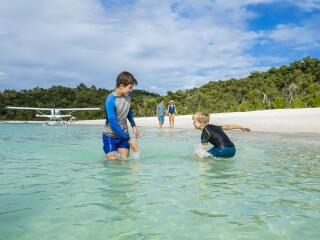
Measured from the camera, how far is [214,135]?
26.3 feet

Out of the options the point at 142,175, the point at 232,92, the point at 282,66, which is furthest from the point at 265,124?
the point at 282,66

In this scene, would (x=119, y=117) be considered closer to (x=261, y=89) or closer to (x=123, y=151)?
(x=123, y=151)

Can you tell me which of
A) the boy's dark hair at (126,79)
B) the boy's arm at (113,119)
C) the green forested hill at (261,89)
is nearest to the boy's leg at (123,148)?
the boy's arm at (113,119)

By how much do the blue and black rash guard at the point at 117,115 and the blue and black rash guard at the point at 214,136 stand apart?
5.48ft

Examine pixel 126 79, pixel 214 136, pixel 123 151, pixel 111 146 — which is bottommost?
pixel 123 151

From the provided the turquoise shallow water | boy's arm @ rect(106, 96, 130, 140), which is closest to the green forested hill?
Result: boy's arm @ rect(106, 96, 130, 140)

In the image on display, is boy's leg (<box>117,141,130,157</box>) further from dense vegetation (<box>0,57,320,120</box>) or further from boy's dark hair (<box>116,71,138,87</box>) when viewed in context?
dense vegetation (<box>0,57,320,120</box>)

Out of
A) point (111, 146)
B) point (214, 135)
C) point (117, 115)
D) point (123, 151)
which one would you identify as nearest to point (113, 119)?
point (117, 115)

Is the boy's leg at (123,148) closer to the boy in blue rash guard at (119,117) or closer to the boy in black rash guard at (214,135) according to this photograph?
the boy in blue rash guard at (119,117)

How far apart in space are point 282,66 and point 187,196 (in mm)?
60334

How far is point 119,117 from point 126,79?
0.87 metres

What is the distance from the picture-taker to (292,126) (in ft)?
64.4

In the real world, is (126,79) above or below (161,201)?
above

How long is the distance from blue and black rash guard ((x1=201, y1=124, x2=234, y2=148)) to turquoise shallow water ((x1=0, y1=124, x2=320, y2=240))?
594 mm
